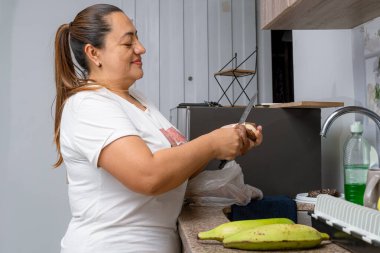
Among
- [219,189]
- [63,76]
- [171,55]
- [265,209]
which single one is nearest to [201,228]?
[219,189]

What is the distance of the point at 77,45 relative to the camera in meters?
1.40

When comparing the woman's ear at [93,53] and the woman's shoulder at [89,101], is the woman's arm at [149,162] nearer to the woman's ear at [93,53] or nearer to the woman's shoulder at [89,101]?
the woman's shoulder at [89,101]

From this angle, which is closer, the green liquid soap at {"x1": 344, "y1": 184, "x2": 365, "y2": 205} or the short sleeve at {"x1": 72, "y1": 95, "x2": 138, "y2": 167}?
the short sleeve at {"x1": 72, "y1": 95, "x2": 138, "y2": 167}

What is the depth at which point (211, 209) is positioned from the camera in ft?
4.90

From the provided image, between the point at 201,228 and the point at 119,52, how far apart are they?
1.84ft

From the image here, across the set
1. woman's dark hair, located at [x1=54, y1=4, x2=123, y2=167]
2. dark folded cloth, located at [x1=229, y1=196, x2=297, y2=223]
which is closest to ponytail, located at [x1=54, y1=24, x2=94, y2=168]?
woman's dark hair, located at [x1=54, y1=4, x2=123, y2=167]

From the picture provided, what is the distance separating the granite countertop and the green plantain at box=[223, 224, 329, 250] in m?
0.02

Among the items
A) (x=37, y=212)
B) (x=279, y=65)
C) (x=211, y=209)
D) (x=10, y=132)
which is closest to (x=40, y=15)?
(x=10, y=132)

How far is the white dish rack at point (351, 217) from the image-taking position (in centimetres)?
88

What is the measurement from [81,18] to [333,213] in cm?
91

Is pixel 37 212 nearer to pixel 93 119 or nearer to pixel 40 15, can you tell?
pixel 40 15

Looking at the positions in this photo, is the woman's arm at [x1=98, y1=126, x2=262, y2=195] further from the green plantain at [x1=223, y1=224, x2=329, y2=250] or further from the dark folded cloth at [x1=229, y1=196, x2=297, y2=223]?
the dark folded cloth at [x1=229, y1=196, x2=297, y2=223]

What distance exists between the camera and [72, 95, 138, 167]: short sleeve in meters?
1.05

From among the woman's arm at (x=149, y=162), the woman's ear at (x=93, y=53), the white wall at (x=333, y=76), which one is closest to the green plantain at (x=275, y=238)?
the woman's arm at (x=149, y=162)
